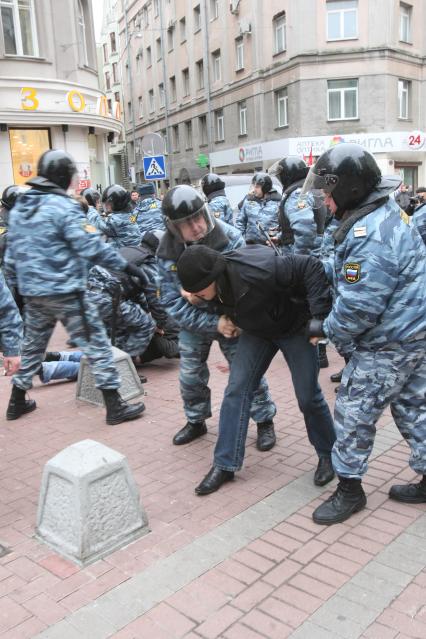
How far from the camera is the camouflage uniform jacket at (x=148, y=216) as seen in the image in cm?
930

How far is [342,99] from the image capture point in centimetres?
2636

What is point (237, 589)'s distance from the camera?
9.17 feet

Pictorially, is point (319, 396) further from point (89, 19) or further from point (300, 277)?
point (89, 19)

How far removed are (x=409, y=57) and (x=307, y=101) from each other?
5028mm

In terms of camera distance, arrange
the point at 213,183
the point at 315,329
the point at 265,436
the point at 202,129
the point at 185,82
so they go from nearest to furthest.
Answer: the point at 315,329
the point at 265,436
the point at 213,183
the point at 202,129
the point at 185,82

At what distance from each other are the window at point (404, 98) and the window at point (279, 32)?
213 inches

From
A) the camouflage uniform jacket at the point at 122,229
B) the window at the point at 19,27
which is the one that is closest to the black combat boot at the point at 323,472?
the camouflage uniform jacket at the point at 122,229

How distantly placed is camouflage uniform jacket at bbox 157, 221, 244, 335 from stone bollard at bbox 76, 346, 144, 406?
162 centimetres

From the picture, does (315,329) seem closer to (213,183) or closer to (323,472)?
(323,472)

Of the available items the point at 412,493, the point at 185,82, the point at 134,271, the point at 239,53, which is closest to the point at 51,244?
the point at 134,271

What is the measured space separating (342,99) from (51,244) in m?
24.5

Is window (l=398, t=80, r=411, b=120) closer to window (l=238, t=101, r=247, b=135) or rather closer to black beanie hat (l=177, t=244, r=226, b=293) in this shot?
window (l=238, t=101, r=247, b=135)

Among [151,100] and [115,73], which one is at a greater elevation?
[115,73]

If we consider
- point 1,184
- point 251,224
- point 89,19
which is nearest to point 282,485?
point 251,224
